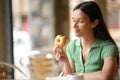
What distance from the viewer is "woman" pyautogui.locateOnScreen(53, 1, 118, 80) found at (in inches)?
74.1

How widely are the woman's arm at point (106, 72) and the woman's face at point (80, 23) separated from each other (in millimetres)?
196

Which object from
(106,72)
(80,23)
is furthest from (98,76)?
(80,23)

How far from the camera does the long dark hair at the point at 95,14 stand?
6.37 feet

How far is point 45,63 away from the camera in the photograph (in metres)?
2.86

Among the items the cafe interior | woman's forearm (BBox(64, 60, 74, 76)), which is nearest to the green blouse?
woman's forearm (BBox(64, 60, 74, 76))

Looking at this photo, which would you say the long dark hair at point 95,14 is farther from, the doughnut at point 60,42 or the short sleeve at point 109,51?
the doughnut at point 60,42

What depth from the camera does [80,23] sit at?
6.30 feet

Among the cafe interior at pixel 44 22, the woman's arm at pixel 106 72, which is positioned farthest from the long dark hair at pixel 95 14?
the cafe interior at pixel 44 22

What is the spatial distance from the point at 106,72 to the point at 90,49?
0.19 meters

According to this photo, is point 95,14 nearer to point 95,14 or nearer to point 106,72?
point 95,14

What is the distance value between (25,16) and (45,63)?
325cm

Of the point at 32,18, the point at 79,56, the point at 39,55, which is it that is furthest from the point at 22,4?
the point at 79,56

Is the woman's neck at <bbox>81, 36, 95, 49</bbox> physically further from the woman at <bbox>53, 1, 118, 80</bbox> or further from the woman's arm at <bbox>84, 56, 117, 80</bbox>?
the woman's arm at <bbox>84, 56, 117, 80</bbox>

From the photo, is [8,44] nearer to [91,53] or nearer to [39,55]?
[39,55]
